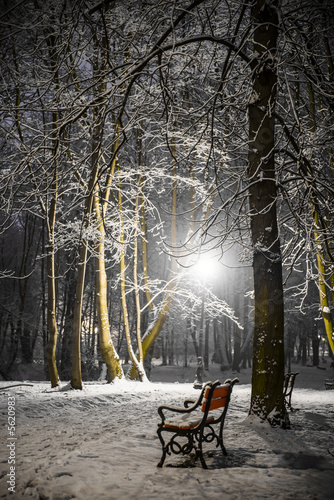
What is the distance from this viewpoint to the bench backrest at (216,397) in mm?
3955

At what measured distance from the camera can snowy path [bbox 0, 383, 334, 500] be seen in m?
3.00

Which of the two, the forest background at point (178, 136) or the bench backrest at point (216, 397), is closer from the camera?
the bench backrest at point (216, 397)

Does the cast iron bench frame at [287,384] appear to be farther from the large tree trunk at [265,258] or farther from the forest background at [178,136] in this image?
the large tree trunk at [265,258]

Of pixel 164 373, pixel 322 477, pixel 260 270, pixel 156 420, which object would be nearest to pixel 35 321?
pixel 164 373

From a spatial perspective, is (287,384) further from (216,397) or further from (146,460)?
(146,460)

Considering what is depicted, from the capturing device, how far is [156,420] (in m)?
5.84

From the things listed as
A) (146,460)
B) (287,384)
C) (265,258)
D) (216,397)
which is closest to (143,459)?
(146,460)

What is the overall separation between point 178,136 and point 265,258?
294cm

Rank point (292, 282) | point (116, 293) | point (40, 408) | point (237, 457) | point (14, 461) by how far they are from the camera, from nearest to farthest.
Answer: point (14, 461) < point (237, 457) < point (40, 408) < point (292, 282) < point (116, 293)

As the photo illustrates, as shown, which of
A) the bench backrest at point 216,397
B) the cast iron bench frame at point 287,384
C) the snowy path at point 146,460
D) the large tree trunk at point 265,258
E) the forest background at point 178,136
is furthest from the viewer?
the cast iron bench frame at point 287,384

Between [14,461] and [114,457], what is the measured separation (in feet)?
3.69

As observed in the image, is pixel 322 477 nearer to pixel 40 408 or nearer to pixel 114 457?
pixel 114 457

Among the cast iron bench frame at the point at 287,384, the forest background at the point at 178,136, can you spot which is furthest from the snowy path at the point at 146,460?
the forest background at the point at 178,136

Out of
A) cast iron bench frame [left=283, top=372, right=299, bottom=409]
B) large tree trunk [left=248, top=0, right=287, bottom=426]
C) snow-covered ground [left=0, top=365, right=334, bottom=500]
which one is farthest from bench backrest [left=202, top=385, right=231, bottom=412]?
cast iron bench frame [left=283, top=372, right=299, bottom=409]
